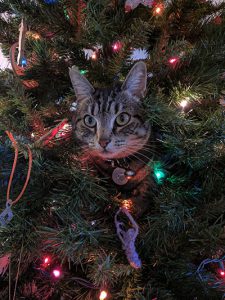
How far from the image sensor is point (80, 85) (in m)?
0.66

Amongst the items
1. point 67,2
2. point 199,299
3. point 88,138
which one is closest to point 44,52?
point 67,2

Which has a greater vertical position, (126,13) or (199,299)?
(126,13)

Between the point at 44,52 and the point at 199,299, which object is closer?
the point at 199,299

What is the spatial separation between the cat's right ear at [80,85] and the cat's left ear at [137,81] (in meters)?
0.09

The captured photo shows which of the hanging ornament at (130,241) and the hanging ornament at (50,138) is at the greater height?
the hanging ornament at (50,138)

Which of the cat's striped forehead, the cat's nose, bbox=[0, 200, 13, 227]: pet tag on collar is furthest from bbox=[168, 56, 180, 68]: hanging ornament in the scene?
bbox=[0, 200, 13, 227]: pet tag on collar

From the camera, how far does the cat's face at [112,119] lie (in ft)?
2.02

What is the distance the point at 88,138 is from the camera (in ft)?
2.13

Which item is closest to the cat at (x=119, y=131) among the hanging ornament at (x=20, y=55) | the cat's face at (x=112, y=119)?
the cat's face at (x=112, y=119)

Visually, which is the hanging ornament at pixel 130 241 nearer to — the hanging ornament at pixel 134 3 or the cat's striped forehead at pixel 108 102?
the cat's striped forehead at pixel 108 102

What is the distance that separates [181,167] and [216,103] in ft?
0.76

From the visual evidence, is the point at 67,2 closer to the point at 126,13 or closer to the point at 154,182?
the point at 126,13

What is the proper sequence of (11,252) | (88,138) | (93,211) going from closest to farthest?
1. (11,252)
2. (93,211)
3. (88,138)

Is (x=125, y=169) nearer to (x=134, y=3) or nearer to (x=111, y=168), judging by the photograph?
(x=111, y=168)
